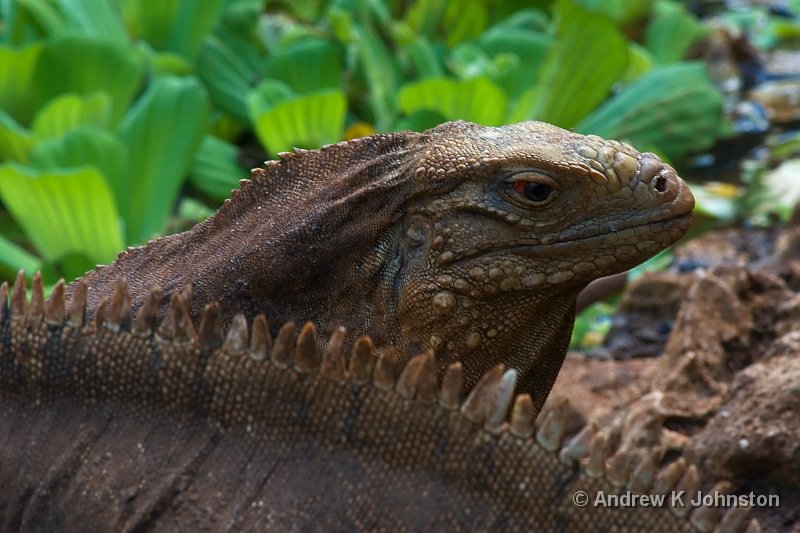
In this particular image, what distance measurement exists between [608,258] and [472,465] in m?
0.98

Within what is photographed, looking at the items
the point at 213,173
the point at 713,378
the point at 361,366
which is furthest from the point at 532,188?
the point at 213,173

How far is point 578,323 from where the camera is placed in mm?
6930

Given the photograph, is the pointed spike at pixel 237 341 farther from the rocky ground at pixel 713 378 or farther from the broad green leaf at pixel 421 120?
the broad green leaf at pixel 421 120

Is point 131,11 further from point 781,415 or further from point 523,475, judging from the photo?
point 523,475

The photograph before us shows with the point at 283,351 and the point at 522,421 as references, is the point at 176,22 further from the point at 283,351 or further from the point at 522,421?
the point at 522,421

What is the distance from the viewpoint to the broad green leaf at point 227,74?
9.31m

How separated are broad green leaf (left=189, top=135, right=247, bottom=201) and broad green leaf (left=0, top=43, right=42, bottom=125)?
51.0 inches

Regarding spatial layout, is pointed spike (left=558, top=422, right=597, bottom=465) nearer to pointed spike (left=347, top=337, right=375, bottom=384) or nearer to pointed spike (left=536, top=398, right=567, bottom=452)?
pointed spike (left=536, top=398, right=567, bottom=452)

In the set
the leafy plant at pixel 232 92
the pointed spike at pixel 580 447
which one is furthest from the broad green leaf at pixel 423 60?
the pointed spike at pixel 580 447

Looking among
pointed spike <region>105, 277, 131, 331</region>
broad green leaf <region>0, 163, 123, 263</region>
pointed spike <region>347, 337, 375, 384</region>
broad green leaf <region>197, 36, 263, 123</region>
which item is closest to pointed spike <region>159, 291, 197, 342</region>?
pointed spike <region>105, 277, 131, 331</region>

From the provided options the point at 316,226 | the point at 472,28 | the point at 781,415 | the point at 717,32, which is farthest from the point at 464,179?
the point at 717,32

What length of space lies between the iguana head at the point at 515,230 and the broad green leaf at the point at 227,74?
251 inches

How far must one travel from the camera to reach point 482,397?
219cm

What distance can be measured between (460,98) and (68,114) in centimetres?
244
